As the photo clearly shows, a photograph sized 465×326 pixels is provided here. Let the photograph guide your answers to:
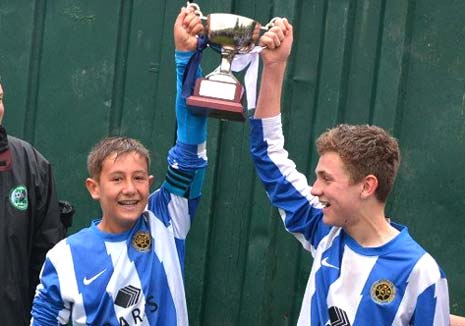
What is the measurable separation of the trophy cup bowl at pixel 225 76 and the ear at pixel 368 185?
497 millimetres

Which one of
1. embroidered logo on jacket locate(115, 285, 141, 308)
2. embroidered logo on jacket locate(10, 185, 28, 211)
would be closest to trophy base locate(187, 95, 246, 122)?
embroidered logo on jacket locate(115, 285, 141, 308)

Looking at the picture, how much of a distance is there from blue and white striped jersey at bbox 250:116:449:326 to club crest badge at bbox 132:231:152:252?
0.50 meters

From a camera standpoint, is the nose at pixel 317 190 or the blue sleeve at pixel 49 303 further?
the blue sleeve at pixel 49 303

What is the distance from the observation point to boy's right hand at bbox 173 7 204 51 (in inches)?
158

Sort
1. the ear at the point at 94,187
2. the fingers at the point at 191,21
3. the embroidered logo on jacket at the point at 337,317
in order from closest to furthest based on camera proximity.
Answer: the embroidered logo on jacket at the point at 337,317 → the fingers at the point at 191,21 → the ear at the point at 94,187

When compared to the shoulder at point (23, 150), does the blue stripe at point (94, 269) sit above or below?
below

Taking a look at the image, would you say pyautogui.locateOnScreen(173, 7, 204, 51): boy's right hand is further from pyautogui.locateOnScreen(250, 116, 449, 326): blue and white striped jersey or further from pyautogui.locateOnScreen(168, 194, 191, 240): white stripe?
pyautogui.locateOnScreen(168, 194, 191, 240): white stripe

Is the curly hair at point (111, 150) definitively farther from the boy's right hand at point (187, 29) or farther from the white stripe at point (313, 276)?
the white stripe at point (313, 276)

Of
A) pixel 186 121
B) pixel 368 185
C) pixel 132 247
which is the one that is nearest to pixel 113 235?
pixel 132 247

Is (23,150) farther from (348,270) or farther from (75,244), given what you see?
(348,270)

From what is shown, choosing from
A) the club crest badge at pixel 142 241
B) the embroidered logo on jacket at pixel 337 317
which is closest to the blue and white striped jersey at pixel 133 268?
the club crest badge at pixel 142 241

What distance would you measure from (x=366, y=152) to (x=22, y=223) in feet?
5.07

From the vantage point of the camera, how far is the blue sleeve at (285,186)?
4.02 m

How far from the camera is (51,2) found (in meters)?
5.40
